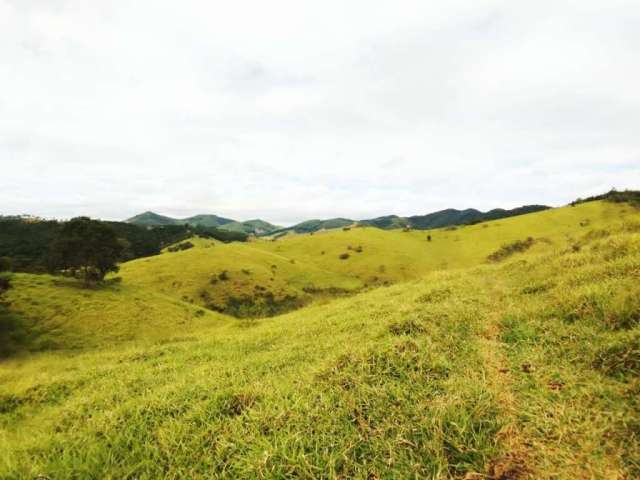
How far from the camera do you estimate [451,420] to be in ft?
13.3

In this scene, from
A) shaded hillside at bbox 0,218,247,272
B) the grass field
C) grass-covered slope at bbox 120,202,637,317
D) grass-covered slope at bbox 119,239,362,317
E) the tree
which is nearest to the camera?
the grass field

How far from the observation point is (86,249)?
39.5 metres

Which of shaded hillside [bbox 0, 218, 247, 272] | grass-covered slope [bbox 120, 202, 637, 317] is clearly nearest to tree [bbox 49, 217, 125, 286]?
grass-covered slope [bbox 120, 202, 637, 317]

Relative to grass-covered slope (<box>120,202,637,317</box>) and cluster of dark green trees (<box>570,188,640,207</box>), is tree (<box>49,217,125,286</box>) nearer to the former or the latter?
grass-covered slope (<box>120,202,637,317</box>)

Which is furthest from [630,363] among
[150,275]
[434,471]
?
[150,275]

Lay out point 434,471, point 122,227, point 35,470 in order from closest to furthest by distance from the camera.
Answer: point 434,471 → point 35,470 → point 122,227

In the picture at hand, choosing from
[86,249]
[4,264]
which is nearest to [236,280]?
[86,249]

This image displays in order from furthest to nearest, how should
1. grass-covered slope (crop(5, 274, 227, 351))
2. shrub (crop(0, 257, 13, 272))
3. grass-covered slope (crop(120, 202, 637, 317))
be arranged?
grass-covered slope (crop(120, 202, 637, 317)) → shrub (crop(0, 257, 13, 272)) → grass-covered slope (crop(5, 274, 227, 351))

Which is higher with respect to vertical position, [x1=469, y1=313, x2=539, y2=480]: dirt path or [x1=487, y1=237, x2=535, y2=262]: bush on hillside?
[x1=469, y1=313, x2=539, y2=480]: dirt path

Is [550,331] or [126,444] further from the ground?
[550,331]

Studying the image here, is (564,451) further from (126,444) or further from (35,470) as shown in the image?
(35,470)

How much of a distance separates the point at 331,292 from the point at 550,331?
203 ft

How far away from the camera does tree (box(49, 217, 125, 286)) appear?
3869 cm

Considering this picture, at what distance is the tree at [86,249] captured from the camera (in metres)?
38.7
